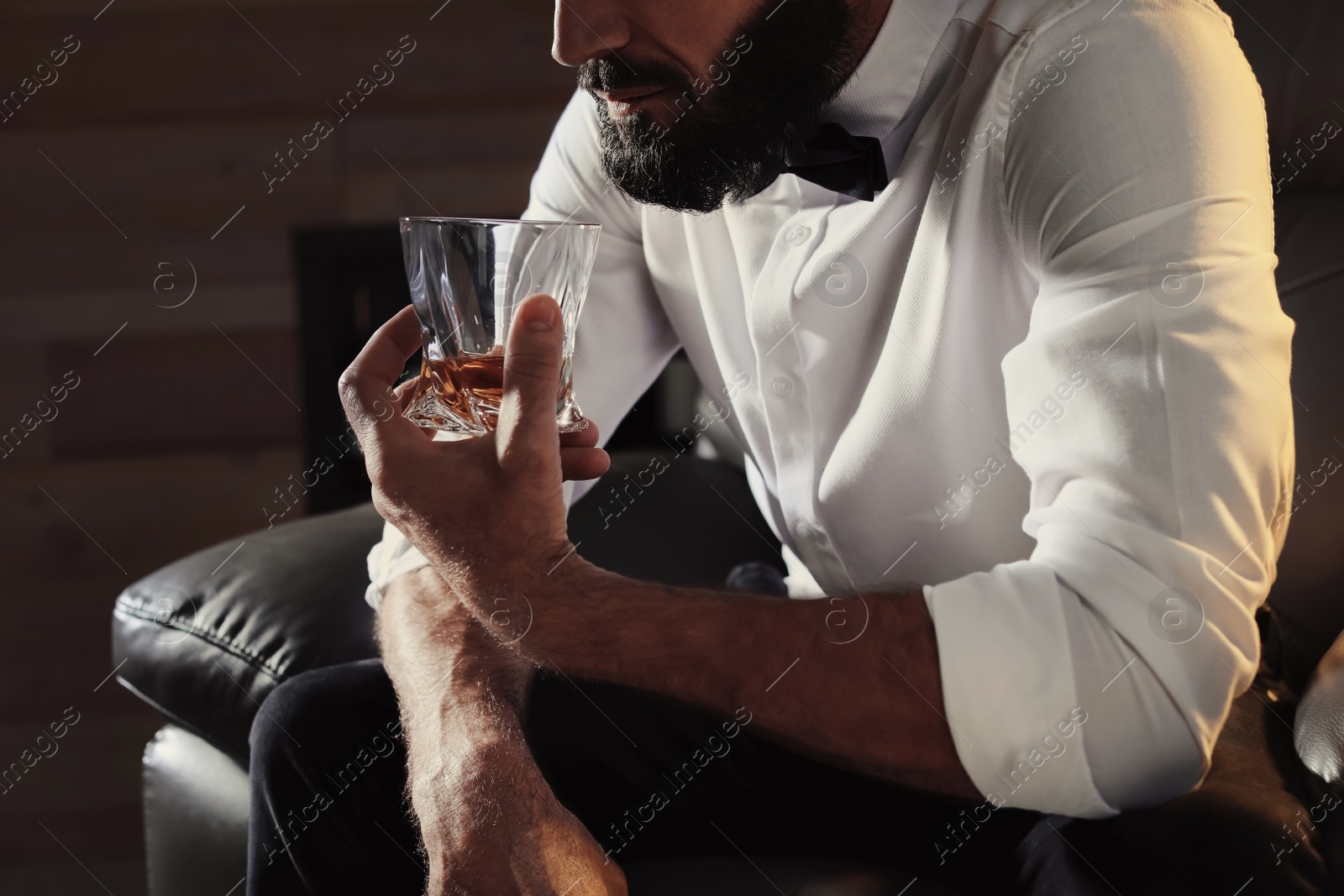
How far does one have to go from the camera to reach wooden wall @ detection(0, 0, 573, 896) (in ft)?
6.81

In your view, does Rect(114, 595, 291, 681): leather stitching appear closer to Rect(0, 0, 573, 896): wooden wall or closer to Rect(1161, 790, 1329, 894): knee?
Rect(1161, 790, 1329, 894): knee

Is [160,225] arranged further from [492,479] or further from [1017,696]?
[1017,696]

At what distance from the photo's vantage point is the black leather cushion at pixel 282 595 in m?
1.04

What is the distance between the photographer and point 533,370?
0.62 metres

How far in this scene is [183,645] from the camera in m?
1.07

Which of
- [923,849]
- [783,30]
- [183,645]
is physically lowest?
[923,849]

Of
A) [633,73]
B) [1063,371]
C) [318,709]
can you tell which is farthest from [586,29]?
[318,709]

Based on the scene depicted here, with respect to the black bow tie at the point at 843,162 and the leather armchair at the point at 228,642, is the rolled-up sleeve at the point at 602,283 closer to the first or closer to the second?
the leather armchair at the point at 228,642

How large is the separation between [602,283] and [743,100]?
32 cm

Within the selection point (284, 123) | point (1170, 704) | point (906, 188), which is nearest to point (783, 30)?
point (906, 188)

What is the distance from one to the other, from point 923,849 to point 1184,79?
557mm

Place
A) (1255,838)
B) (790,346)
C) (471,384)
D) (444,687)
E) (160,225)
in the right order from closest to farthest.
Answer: (1255,838) → (471,384) → (444,687) → (790,346) → (160,225)

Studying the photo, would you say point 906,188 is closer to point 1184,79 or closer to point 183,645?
point 1184,79

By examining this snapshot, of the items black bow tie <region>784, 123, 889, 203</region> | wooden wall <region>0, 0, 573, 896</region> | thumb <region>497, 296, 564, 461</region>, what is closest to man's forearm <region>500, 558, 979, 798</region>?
thumb <region>497, 296, 564, 461</region>
